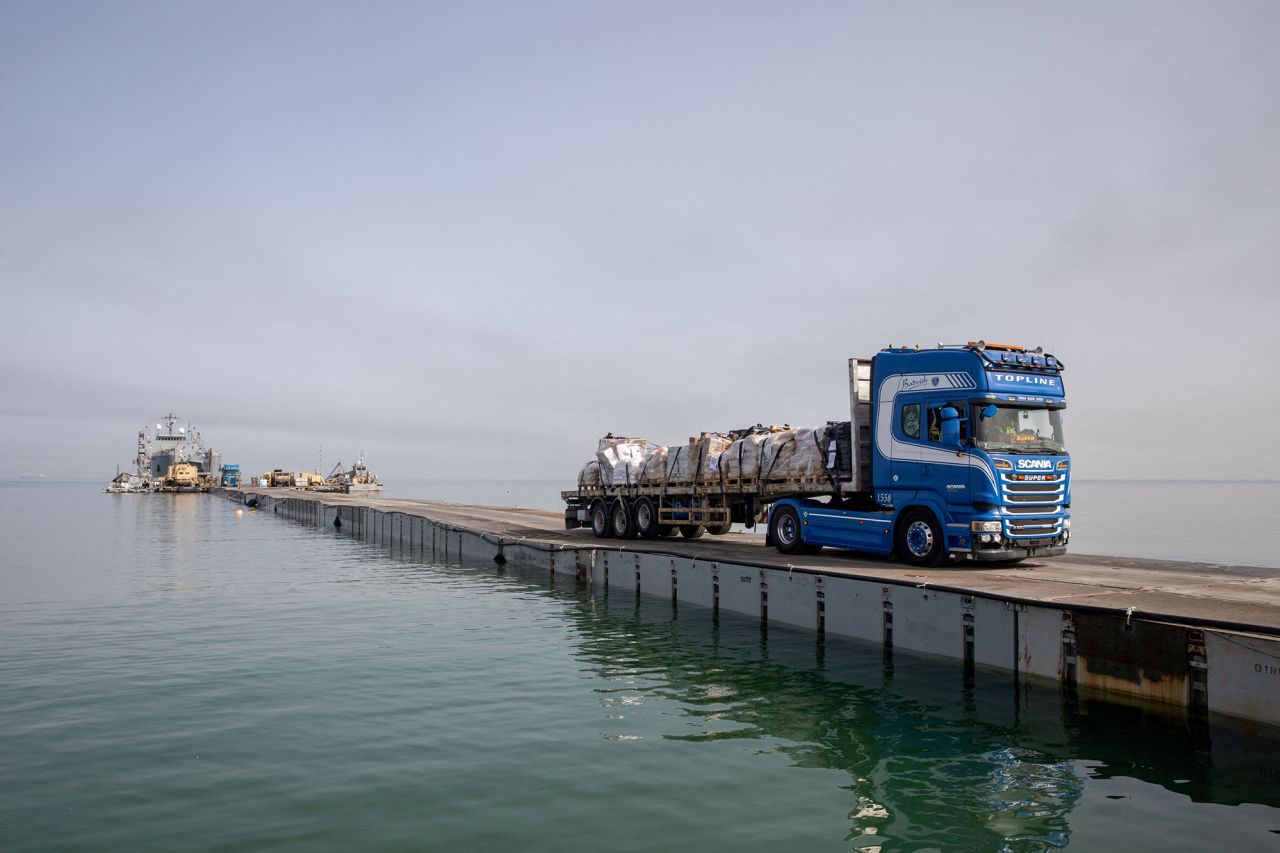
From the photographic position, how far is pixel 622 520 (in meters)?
30.3

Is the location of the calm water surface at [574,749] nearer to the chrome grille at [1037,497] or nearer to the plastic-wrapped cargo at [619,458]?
the chrome grille at [1037,497]

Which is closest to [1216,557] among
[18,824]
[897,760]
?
[897,760]

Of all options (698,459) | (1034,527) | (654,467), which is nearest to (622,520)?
(654,467)

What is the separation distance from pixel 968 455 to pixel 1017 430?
4.01 feet

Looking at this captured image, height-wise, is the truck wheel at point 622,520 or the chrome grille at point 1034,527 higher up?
the chrome grille at point 1034,527

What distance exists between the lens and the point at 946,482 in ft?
56.3

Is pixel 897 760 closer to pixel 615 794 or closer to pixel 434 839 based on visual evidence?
pixel 615 794

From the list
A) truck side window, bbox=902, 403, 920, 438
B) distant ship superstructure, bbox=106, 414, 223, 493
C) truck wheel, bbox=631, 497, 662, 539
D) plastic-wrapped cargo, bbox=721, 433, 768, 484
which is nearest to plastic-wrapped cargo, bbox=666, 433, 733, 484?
plastic-wrapped cargo, bbox=721, 433, 768, 484

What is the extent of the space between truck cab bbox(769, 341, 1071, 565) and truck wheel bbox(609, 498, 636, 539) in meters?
12.1

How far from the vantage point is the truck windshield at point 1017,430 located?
16.7 meters

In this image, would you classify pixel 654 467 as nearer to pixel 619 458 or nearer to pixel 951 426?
pixel 619 458

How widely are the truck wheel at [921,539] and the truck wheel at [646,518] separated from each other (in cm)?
1147

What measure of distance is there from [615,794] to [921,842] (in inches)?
120

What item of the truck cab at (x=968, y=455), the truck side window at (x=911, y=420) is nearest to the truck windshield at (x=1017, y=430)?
the truck cab at (x=968, y=455)
